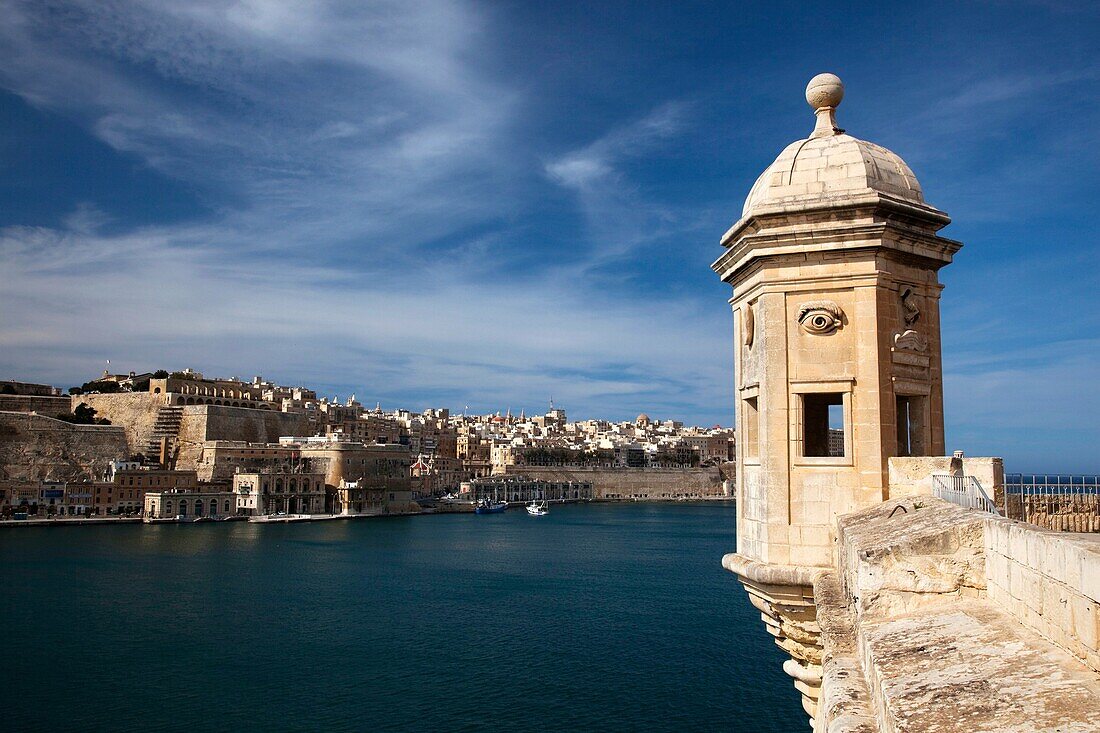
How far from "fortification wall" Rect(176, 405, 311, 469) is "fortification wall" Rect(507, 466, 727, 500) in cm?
3956

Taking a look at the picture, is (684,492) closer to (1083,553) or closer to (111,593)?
(111,593)

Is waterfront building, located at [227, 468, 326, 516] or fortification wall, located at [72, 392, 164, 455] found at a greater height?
fortification wall, located at [72, 392, 164, 455]

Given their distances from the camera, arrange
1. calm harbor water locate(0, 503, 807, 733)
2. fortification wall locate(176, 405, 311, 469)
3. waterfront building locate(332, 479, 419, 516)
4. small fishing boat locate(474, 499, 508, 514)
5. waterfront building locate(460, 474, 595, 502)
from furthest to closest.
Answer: waterfront building locate(460, 474, 595, 502), small fishing boat locate(474, 499, 508, 514), waterfront building locate(332, 479, 419, 516), fortification wall locate(176, 405, 311, 469), calm harbor water locate(0, 503, 807, 733)

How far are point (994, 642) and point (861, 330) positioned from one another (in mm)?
3044

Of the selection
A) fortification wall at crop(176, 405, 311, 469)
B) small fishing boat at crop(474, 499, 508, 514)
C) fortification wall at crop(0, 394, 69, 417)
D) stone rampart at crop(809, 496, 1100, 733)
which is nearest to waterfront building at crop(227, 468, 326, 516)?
fortification wall at crop(176, 405, 311, 469)

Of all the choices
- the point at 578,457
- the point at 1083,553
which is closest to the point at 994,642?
the point at 1083,553

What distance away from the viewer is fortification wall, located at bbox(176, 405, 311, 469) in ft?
267

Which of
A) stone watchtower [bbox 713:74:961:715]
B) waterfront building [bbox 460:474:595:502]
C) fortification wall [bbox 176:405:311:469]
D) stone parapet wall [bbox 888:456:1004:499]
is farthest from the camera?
waterfront building [bbox 460:474:595:502]

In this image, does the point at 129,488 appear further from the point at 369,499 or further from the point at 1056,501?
the point at 1056,501

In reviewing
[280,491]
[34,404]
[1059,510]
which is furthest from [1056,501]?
[34,404]

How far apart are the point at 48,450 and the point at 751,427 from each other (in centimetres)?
8414

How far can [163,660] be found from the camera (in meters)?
23.6

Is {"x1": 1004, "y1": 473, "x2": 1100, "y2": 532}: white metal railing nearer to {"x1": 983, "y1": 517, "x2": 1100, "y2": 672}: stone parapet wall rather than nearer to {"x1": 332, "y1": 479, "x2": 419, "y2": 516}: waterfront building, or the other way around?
{"x1": 983, "y1": 517, "x2": 1100, "y2": 672}: stone parapet wall

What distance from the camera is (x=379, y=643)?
85.9 ft
